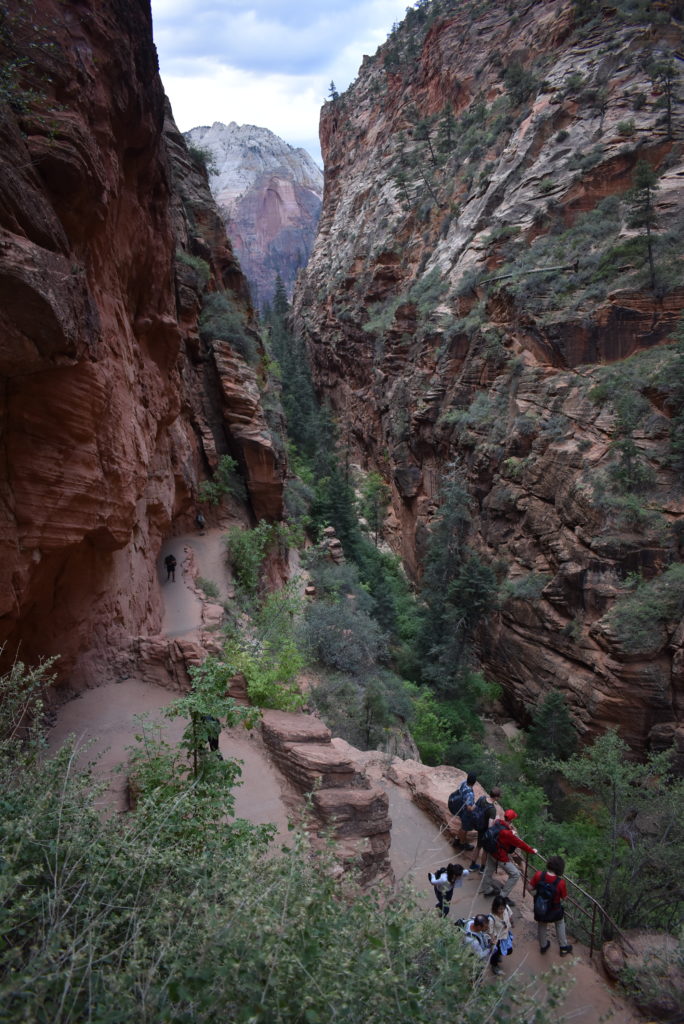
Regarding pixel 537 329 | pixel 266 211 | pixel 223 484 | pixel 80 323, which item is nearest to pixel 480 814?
pixel 80 323

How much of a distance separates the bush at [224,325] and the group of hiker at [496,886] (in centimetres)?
1965

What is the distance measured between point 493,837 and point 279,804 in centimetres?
314

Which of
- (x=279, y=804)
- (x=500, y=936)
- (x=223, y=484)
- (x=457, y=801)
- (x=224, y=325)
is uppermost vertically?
(x=224, y=325)

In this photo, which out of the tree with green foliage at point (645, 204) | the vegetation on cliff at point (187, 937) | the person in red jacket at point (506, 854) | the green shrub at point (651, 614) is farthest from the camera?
the tree with green foliage at point (645, 204)

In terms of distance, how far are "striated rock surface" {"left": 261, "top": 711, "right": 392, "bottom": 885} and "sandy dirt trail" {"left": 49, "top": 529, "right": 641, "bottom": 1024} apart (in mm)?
326

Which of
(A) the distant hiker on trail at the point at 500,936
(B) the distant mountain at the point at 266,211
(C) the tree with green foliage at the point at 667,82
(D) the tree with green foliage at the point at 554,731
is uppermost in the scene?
(B) the distant mountain at the point at 266,211

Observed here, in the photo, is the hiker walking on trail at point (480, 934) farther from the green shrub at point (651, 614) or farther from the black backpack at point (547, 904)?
the green shrub at point (651, 614)

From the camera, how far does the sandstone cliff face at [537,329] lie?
60.5ft

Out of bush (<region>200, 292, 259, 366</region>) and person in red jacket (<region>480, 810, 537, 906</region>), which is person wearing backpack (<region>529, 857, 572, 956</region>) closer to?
person in red jacket (<region>480, 810, 537, 906</region>)

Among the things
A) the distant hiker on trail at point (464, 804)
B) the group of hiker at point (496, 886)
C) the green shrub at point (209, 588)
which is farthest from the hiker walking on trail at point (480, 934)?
the green shrub at point (209, 588)

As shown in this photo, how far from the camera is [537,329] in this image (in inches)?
945

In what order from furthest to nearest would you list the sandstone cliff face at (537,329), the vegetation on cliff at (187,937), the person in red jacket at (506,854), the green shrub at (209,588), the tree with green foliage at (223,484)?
the tree with green foliage at (223,484) → the sandstone cliff face at (537,329) → the green shrub at (209,588) → the person in red jacket at (506,854) → the vegetation on cliff at (187,937)

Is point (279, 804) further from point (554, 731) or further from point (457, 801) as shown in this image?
point (554, 731)

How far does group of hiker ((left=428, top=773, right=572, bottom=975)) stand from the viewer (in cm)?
596
